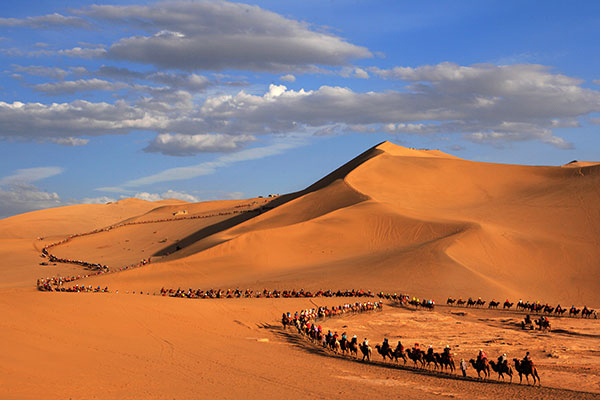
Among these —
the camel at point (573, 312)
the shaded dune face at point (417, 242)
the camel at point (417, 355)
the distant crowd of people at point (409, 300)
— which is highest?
the shaded dune face at point (417, 242)

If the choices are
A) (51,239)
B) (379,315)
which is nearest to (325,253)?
(379,315)

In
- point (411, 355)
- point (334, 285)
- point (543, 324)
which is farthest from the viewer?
point (334, 285)

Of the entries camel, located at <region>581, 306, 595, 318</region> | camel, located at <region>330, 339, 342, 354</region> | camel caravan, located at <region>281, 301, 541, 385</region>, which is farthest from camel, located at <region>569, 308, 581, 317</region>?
camel, located at <region>330, 339, 342, 354</region>

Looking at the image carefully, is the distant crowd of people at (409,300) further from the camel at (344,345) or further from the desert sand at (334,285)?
the camel at (344,345)

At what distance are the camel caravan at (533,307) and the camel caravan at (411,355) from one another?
11.0 meters

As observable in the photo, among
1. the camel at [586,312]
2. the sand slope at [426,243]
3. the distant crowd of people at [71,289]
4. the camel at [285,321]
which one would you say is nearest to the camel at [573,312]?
the camel at [586,312]

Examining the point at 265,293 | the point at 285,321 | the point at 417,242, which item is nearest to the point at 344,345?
the point at 285,321

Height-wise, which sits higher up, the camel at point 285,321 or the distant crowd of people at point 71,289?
the distant crowd of people at point 71,289

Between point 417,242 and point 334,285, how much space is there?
45.8ft

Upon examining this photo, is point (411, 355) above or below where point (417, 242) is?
below

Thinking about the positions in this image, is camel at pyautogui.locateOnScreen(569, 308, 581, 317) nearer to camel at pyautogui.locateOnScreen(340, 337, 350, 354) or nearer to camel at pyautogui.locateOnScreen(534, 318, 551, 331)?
camel at pyautogui.locateOnScreen(534, 318, 551, 331)

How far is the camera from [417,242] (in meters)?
60.2

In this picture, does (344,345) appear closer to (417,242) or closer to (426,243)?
(426,243)

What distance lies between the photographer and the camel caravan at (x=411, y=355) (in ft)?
71.7
